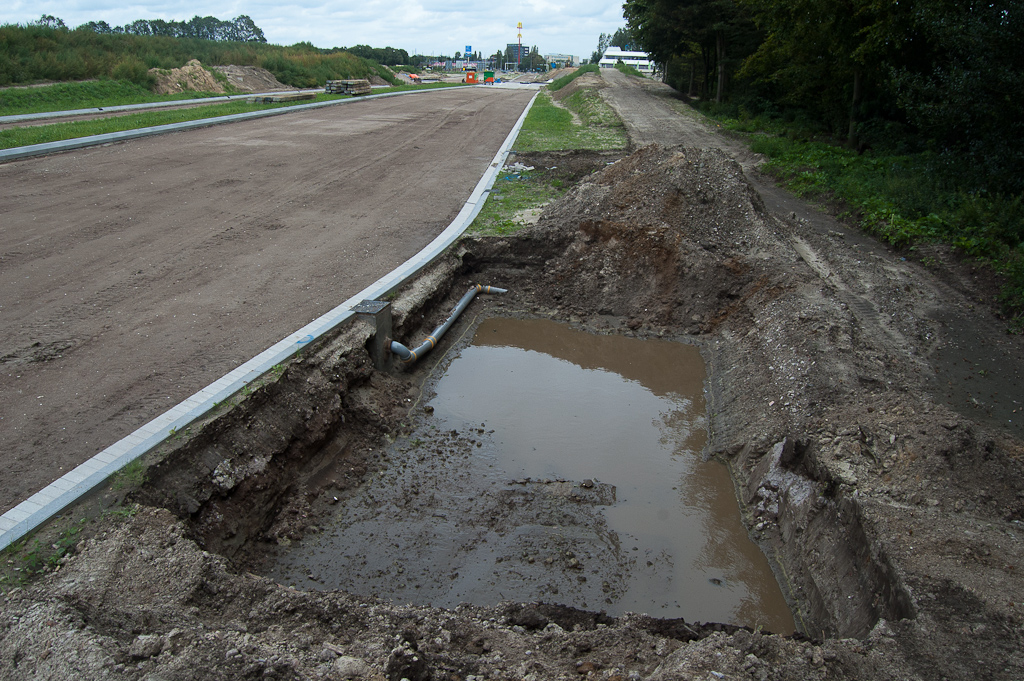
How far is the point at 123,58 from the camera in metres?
34.3

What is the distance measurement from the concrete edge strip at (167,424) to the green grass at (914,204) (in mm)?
9060

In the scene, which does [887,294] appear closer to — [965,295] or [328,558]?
[965,295]

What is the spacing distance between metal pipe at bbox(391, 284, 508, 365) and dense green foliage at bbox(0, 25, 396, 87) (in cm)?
2919

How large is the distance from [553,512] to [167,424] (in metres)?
3.56

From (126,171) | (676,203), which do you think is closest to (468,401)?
(676,203)

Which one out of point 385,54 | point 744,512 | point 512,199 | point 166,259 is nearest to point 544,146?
point 512,199

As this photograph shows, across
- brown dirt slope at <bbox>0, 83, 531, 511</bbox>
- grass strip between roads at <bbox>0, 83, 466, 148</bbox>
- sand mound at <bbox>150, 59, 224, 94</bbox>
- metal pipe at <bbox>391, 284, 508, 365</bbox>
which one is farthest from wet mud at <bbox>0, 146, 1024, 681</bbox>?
sand mound at <bbox>150, 59, 224, 94</bbox>

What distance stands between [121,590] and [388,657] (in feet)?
5.84

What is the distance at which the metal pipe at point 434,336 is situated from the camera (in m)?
7.85

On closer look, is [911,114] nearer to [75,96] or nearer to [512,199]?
[512,199]

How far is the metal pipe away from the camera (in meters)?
7.85

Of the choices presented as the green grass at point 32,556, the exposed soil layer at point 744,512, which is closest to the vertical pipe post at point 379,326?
the exposed soil layer at point 744,512

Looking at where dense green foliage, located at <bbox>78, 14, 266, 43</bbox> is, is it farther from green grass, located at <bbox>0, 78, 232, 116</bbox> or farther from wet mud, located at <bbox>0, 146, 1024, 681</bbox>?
wet mud, located at <bbox>0, 146, 1024, 681</bbox>

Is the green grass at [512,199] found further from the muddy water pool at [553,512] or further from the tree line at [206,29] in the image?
the tree line at [206,29]
